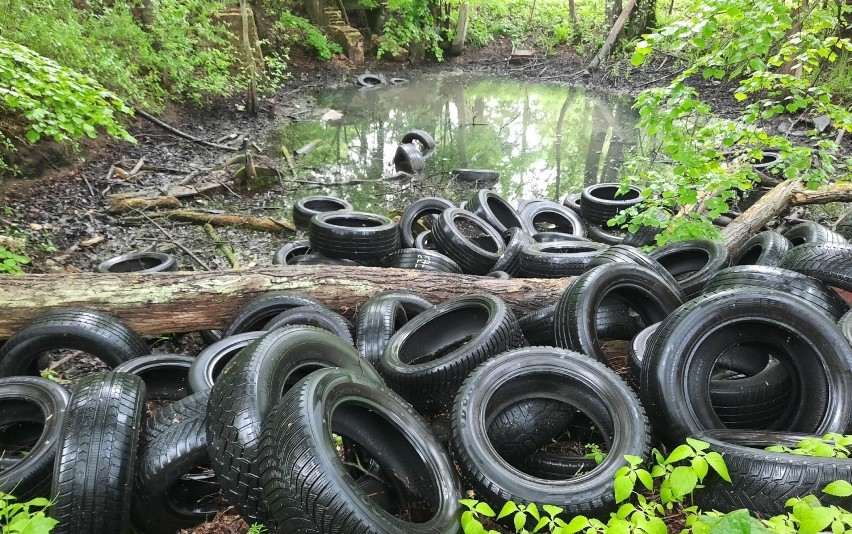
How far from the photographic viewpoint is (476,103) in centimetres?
1839

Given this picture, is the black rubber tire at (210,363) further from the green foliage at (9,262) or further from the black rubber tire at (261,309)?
the green foliage at (9,262)

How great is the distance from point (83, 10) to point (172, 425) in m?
11.8

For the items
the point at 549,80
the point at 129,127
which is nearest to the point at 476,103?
the point at 549,80

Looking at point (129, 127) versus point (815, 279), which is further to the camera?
point (129, 127)

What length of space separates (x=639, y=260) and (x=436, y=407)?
2.19m

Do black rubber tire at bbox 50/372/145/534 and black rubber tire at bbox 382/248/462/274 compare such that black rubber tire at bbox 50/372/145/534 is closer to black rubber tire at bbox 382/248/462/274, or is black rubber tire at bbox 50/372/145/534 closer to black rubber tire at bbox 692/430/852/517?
black rubber tire at bbox 692/430/852/517

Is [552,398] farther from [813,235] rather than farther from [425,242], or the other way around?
[425,242]

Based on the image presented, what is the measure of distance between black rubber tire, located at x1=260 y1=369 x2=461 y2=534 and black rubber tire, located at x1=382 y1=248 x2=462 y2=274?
3.60 m

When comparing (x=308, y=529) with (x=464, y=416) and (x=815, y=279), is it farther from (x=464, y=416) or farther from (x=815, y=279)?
(x=815, y=279)

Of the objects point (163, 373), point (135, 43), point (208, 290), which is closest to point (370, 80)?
point (135, 43)

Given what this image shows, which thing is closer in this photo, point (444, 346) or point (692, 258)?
point (444, 346)

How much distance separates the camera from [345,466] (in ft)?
8.59

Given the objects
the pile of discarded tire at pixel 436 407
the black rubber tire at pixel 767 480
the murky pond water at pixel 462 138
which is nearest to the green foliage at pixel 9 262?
the pile of discarded tire at pixel 436 407

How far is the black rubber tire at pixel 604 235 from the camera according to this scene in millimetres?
8227
